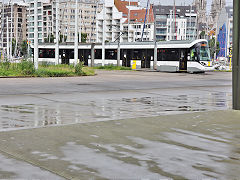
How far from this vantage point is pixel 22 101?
48.3ft

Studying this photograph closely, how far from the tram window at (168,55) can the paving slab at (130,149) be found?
36645mm

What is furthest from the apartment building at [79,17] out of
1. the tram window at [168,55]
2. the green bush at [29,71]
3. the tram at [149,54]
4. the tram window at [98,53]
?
the green bush at [29,71]

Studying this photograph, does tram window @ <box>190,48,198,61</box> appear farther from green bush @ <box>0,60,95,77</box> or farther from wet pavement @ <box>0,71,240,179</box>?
wet pavement @ <box>0,71,240,179</box>

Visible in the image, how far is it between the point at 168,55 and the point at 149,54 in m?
3.36

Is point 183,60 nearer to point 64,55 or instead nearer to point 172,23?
point 64,55

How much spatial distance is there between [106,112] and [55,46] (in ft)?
152

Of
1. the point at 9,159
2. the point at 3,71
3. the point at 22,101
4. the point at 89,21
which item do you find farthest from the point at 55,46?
the point at 89,21

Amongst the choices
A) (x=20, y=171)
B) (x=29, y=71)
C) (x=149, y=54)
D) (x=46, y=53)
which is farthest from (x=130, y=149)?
(x=46, y=53)

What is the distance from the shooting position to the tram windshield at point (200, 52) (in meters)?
45.0

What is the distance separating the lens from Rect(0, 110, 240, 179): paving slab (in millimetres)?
5586

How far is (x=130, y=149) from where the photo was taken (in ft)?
22.7

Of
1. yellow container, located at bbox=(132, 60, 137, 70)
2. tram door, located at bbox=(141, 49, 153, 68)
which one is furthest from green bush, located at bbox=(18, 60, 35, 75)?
yellow container, located at bbox=(132, 60, 137, 70)

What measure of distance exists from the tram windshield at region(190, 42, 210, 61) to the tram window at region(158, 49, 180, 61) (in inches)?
67.0

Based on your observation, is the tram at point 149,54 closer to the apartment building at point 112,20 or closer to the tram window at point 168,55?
the tram window at point 168,55
